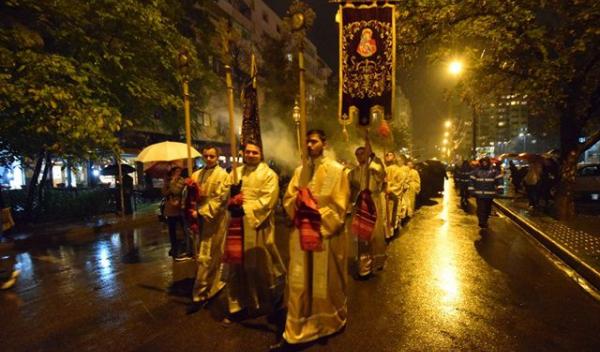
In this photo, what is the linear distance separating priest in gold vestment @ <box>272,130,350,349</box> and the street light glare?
7.97 meters

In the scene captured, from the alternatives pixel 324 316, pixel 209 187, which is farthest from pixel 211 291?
pixel 324 316

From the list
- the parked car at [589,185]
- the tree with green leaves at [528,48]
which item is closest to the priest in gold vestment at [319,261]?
the tree with green leaves at [528,48]

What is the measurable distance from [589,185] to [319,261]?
15.2m

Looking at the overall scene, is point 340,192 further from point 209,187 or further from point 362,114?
point 209,187

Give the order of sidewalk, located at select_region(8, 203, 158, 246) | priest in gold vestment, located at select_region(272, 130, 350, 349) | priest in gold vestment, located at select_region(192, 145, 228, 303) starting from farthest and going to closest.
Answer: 1. sidewalk, located at select_region(8, 203, 158, 246)
2. priest in gold vestment, located at select_region(192, 145, 228, 303)
3. priest in gold vestment, located at select_region(272, 130, 350, 349)

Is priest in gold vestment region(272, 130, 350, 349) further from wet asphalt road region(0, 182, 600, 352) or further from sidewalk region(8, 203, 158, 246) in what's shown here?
sidewalk region(8, 203, 158, 246)

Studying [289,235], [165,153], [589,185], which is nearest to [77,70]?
[165,153]

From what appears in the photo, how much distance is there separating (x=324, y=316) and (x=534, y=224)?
26.6 ft

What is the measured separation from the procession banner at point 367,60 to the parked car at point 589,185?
14016 mm

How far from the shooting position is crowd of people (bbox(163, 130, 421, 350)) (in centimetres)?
342

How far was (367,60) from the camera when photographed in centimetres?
414

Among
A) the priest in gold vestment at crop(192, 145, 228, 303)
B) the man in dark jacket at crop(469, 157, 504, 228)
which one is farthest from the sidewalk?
the man in dark jacket at crop(469, 157, 504, 228)

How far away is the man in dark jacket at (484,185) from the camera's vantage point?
9062 mm

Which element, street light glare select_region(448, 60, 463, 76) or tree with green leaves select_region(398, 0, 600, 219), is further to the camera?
street light glare select_region(448, 60, 463, 76)
